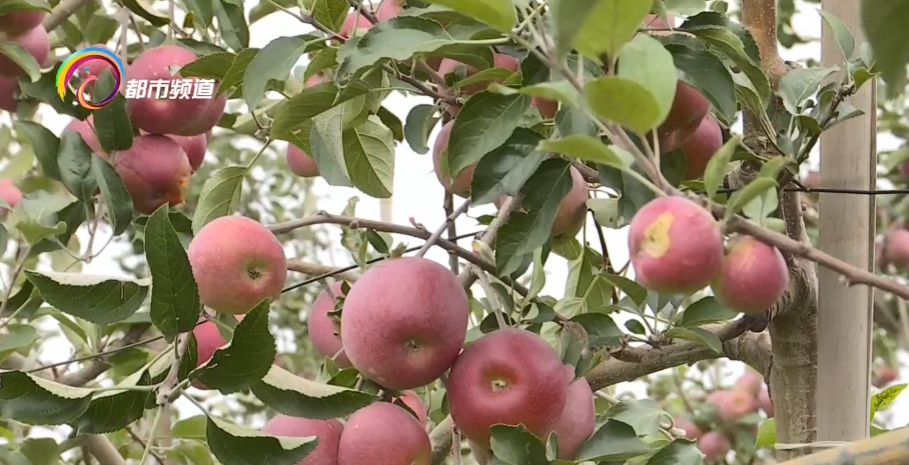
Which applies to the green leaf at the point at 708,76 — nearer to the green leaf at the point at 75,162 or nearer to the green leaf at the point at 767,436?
the green leaf at the point at 767,436

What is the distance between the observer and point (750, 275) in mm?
403

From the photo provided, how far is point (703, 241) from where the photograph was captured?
15.2 inches

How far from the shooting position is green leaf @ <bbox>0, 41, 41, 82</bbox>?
890 mm

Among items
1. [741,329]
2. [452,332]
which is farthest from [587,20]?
[741,329]

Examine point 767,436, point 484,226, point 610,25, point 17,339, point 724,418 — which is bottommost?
point 724,418

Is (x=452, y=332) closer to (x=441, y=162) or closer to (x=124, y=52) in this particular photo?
(x=441, y=162)

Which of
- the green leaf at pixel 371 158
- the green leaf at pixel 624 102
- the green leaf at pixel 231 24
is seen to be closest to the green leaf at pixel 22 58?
the green leaf at pixel 231 24

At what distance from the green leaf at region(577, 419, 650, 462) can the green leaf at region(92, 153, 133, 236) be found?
476 mm

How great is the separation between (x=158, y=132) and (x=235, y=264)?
0.38m

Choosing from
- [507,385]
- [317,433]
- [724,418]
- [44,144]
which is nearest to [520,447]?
[507,385]

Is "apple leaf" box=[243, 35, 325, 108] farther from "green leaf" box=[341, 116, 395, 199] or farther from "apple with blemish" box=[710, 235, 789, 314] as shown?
"apple with blemish" box=[710, 235, 789, 314]

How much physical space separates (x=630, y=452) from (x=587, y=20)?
0.94 ft

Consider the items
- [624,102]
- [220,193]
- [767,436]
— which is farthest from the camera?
[767,436]

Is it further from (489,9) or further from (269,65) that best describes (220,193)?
(489,9)
